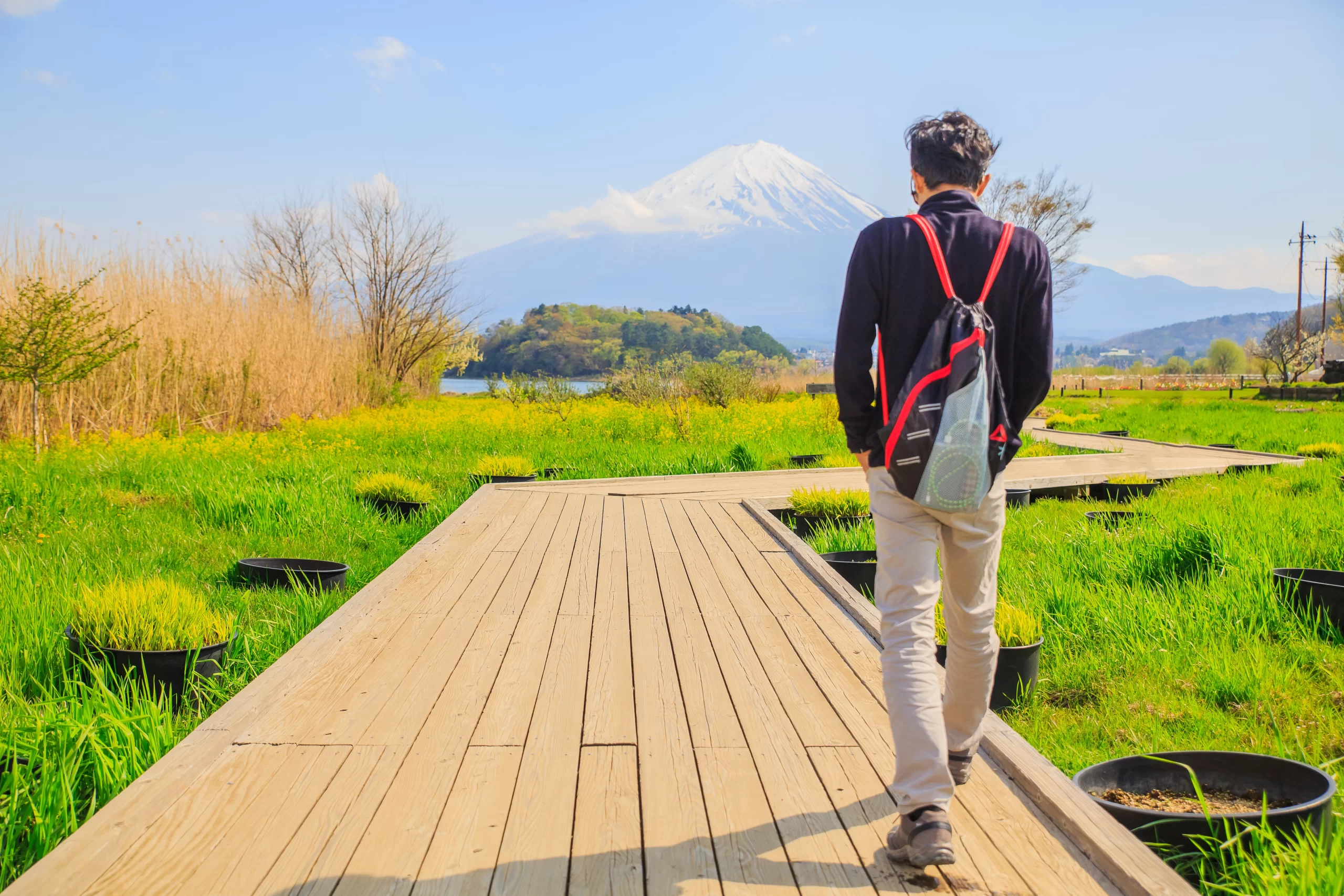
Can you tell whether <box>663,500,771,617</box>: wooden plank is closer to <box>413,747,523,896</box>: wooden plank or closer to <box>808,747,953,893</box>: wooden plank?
<box>808,747,953,893</box>: wooden plank

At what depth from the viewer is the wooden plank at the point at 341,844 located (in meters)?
1.76

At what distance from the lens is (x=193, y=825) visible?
2021mm

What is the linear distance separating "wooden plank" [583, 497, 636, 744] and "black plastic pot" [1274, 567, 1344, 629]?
2.83 meters

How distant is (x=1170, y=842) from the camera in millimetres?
2107

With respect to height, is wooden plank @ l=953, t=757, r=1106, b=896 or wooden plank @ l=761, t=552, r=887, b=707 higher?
wooden plank @ l=761, t=552, r=887, b=707

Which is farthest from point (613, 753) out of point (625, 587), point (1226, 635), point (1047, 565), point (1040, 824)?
point (1047, 565)

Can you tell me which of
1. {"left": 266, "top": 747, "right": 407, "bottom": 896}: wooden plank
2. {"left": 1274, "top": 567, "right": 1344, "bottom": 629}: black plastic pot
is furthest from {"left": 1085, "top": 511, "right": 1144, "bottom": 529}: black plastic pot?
{"left": 266, "top": 747, "right": 407, "bottom": 896}: wooden plank

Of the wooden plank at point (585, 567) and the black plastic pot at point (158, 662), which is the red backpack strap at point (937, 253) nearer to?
the wooden plank at point (585, 567)

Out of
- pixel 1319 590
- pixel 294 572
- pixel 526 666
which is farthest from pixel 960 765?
pixel 294 572

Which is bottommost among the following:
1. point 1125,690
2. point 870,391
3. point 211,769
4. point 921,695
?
point 1125,690

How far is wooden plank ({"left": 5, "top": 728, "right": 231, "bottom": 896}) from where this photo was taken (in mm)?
1757

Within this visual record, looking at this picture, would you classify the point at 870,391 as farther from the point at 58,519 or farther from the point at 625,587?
the point at 58,519

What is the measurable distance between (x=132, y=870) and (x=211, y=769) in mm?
498

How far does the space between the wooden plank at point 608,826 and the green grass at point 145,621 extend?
160 centimetres
